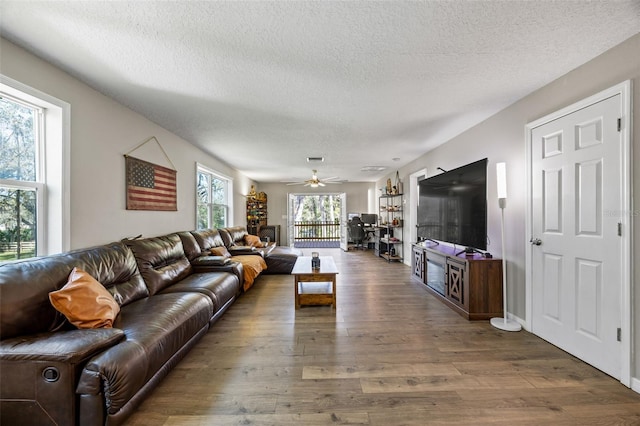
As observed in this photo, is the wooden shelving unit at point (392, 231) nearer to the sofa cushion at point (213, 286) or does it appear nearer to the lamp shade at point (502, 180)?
the lamp shade at point (502, 180)

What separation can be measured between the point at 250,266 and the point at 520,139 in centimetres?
382

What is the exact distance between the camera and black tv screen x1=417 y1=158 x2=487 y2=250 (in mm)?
2857

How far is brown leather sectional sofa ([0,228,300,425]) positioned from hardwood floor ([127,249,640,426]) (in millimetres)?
261

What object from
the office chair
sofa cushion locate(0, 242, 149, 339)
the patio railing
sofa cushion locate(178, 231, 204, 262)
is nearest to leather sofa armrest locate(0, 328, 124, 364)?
sofa cushion locate(0, 242, 149, 339)

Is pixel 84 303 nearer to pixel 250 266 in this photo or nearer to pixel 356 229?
pixel 250 266

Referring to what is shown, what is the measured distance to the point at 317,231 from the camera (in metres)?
11.2

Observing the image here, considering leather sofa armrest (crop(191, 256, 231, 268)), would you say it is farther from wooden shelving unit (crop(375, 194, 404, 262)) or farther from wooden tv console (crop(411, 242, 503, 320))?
wooden shelving unit (crop(375, 194, 404, 262))

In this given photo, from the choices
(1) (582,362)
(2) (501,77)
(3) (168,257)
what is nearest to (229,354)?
(3) (168,257)

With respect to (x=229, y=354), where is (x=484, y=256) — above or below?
above

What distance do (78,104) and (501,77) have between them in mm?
3726

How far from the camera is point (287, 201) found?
8.98m

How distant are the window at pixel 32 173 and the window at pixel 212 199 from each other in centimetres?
242

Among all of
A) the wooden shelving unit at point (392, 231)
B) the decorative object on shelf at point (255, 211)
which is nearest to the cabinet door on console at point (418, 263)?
the wooden shelving unit at point (392, 231)

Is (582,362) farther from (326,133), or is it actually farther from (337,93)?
(326,133)
